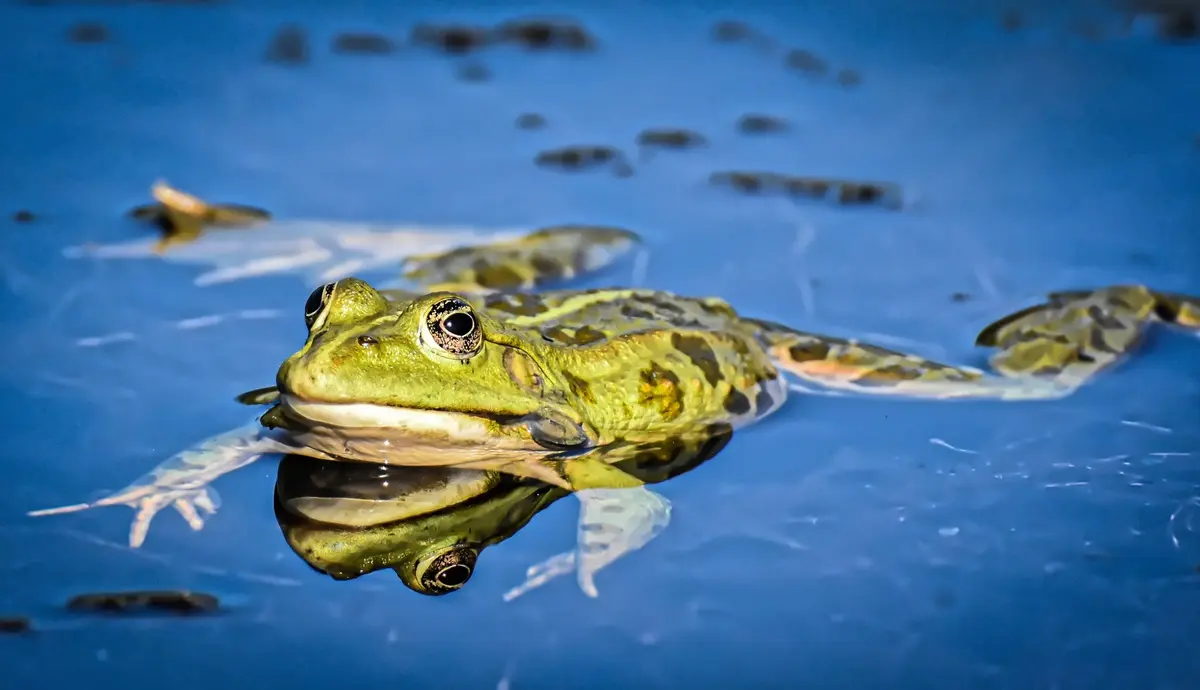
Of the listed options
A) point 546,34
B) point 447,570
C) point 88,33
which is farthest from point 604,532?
point 88,33

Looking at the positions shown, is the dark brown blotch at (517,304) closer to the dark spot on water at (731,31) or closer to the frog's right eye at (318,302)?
the frog's right eye at (318,302)

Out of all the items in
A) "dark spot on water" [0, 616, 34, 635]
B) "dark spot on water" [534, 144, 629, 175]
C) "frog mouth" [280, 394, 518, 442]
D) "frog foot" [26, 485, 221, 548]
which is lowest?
"dark spot on water" [0, 616, 34, 635]

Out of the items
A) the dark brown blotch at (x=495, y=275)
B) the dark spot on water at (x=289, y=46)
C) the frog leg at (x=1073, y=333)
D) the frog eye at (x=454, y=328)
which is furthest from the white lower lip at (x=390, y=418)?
the dark spot on water at (x=289, y=46)

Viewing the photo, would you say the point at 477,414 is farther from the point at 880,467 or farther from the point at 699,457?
the point at 880,467

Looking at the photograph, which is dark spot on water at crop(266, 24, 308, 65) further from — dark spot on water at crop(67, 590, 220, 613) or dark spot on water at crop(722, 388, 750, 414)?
dark spot on water at crop(67, 590, 220, 613)

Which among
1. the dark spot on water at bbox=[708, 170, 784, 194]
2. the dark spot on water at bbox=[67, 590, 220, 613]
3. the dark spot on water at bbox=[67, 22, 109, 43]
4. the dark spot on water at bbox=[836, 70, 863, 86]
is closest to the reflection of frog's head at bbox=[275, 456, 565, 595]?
the dark spot on water at bbox=[67, 590, 220, 613]

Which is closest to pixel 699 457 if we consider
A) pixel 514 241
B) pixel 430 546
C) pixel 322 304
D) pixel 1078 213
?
pixel 430 546
